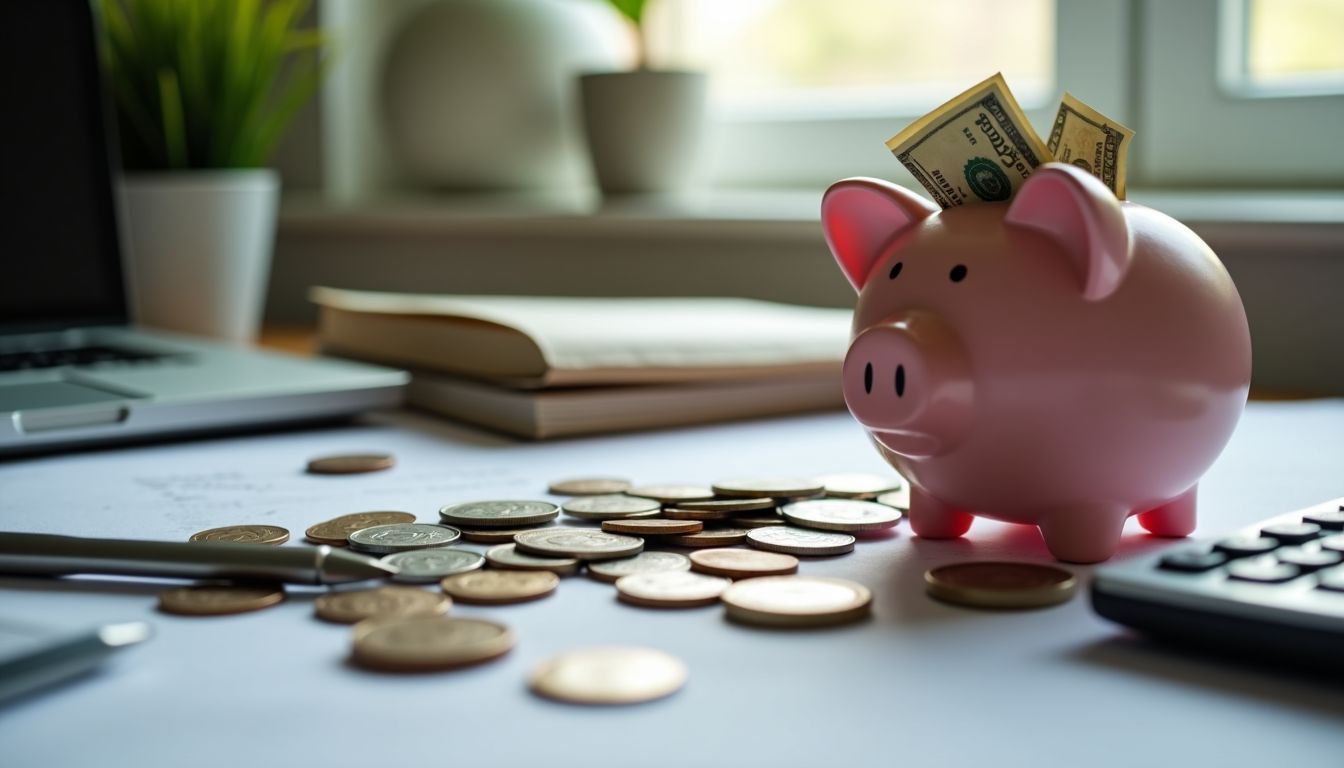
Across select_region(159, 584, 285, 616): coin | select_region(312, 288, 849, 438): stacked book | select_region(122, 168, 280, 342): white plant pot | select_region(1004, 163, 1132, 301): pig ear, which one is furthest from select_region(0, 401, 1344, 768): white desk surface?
select_region(122, 168, 280, 342): white plant pot

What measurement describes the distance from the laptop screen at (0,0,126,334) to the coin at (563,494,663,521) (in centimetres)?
67

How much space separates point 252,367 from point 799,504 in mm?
512

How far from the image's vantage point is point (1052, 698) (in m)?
0.38

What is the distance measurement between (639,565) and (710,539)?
4 cm

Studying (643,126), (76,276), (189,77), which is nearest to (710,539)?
(76,276)

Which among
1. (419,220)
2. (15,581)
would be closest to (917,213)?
(15,581)

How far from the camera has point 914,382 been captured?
474 millimetres

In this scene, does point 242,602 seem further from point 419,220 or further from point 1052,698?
point 419,220

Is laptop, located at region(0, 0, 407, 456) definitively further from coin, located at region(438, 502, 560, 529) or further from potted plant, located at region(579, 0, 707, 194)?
potted plant, located at region(579, 0, 707, 194)

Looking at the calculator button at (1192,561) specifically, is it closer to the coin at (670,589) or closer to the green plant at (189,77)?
the coin at (670,589)

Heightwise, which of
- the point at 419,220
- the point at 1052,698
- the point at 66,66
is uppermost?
the point at 66,66

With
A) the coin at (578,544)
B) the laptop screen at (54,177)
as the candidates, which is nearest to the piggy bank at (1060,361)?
the coin at (578,544)

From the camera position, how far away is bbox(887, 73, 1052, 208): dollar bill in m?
0.51

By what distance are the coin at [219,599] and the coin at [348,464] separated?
0.86 feet
